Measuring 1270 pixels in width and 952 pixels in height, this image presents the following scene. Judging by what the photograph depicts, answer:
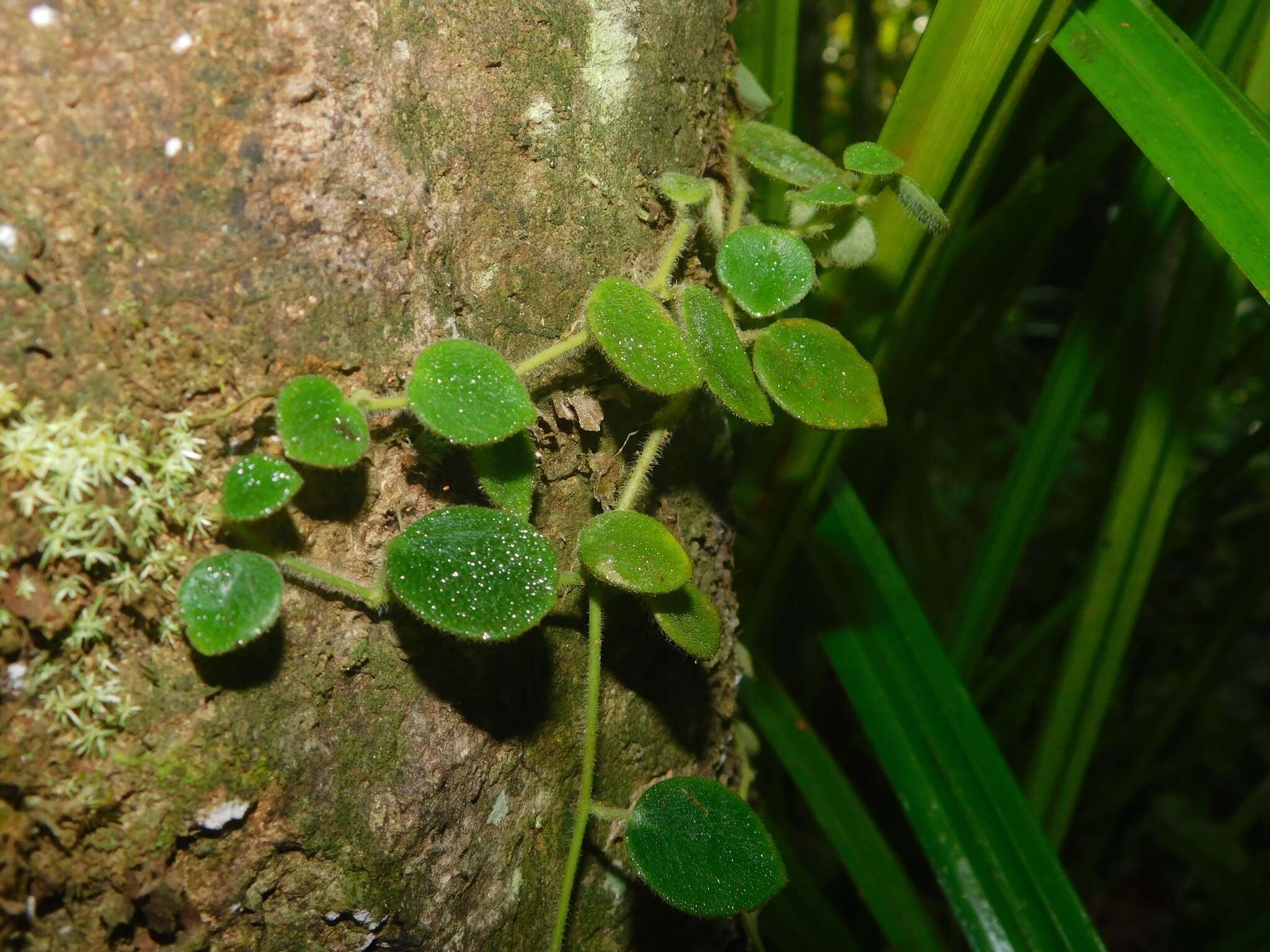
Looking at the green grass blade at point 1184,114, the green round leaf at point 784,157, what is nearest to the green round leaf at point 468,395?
the green round leaf at point 784,157

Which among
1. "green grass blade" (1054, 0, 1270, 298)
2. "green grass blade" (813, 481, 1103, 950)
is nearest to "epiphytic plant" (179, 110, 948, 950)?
"green grass blade" (1054, 0, 1270, 298)

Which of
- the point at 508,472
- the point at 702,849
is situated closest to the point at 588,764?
the point at 702,849

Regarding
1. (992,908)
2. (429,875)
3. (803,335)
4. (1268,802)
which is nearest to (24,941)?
(429,875)

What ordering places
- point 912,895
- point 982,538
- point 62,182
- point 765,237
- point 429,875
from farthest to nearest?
1. point 982,538
2. point 912,895
3. point 765,237
4. point 429,875
5. point 62,182

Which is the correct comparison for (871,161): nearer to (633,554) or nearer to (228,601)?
(633,554)

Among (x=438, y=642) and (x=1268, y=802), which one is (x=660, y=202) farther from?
(x=1268, y=802)

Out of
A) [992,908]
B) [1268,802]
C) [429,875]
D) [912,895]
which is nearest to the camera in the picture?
[429,875]
